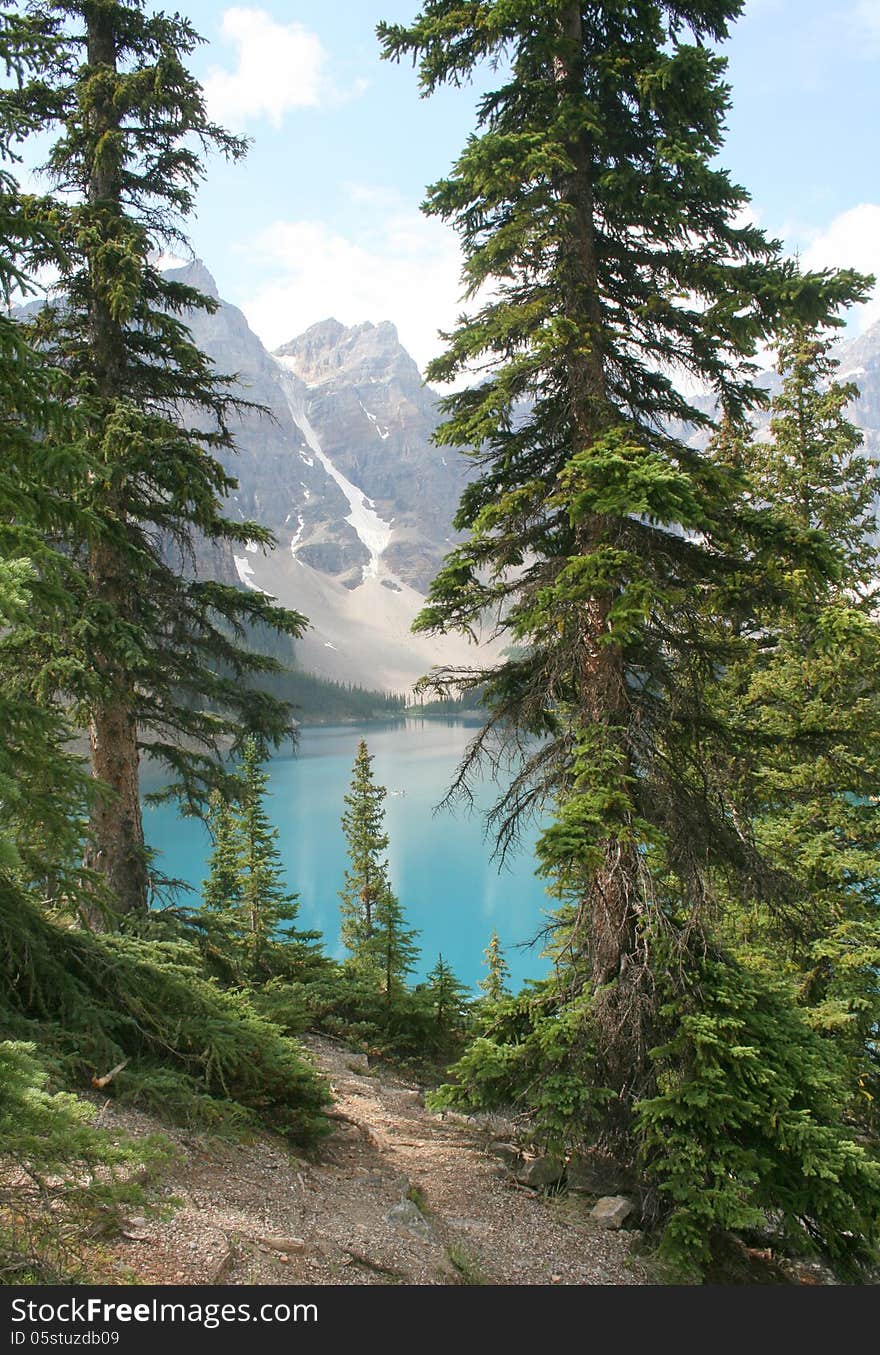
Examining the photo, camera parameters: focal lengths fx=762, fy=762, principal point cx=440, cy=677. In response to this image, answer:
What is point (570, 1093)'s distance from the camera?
5430mm

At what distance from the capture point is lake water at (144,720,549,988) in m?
39.0

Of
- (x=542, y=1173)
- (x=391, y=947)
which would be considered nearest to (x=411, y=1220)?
(x=542, y=1173)

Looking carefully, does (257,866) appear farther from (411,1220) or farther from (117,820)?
(411,1220)

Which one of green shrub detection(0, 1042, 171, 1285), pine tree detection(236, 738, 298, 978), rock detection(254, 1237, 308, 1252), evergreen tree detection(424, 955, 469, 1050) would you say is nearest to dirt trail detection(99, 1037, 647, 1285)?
rock detection(254, 1237, 308, 1252)

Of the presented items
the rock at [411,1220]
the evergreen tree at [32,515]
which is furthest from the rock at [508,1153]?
the evergreen tree at [32,515]

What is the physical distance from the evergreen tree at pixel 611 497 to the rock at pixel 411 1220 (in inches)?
43.3

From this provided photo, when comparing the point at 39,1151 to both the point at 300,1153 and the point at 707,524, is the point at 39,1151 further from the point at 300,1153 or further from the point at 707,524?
the point at 707,524

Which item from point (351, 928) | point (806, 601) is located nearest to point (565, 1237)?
point (806, 601)

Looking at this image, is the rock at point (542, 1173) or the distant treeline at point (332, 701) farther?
the distant treeline at point (332, 701)

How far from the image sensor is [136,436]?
24.8 ft

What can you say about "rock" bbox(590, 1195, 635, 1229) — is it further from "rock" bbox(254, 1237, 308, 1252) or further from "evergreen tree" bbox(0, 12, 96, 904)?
"evergreen tree" bbox(0, 12, 96, 904)

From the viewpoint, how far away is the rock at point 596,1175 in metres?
5.95

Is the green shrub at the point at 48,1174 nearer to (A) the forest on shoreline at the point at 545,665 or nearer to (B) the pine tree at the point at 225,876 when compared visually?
(A) the forest on shoreline at the point at 545,665

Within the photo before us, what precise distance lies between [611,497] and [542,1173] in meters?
5.35
